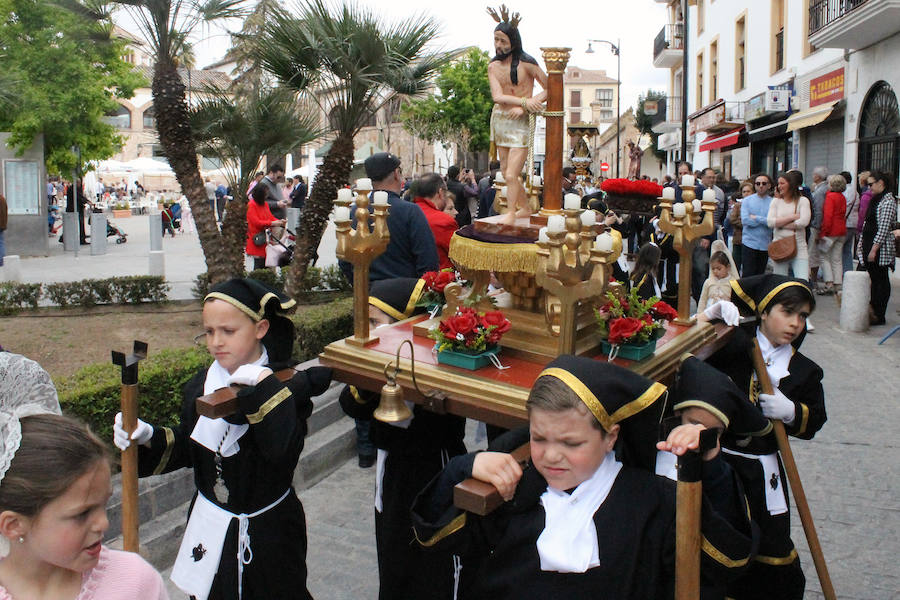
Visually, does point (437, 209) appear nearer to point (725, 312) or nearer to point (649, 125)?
point (725, 312)

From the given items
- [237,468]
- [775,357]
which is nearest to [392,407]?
[237,468]

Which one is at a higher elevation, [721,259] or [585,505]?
[721,259]

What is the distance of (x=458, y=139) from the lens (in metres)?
45.2

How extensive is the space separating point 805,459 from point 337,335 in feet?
13.3

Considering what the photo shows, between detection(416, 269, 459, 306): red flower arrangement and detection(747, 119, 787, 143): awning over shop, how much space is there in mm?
18111

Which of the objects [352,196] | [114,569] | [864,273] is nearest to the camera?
[114,569]

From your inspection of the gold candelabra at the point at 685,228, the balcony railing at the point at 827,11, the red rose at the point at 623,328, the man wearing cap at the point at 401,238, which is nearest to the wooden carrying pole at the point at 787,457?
the gold candelabra at the point at 685,228

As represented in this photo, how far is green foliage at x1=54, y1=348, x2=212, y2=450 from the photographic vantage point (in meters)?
4.89

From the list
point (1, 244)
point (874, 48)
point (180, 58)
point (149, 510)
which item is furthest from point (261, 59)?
point (874, 48)

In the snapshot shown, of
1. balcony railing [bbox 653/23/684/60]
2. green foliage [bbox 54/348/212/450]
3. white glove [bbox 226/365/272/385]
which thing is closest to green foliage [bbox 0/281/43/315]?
green foliage [bbox 54/348/212/450]

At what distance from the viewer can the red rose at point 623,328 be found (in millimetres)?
3055

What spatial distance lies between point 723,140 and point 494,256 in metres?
23.6

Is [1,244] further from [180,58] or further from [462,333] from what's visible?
[462,333]

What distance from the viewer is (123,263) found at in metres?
17.6
